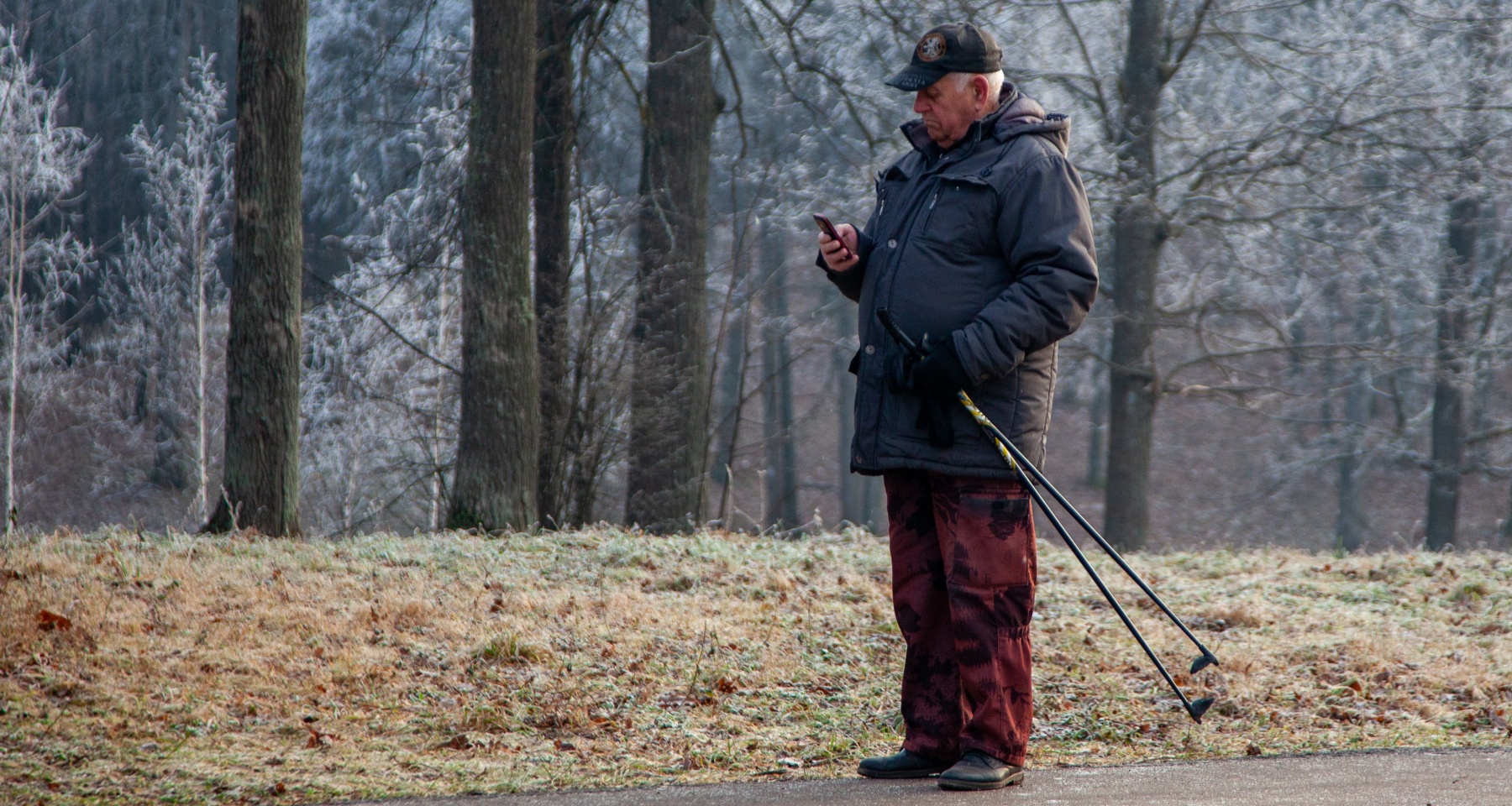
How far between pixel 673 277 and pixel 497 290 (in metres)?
2.48

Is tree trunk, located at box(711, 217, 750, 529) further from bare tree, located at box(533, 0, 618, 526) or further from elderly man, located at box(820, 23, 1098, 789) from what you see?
elderly man, located at box(820, 23, 1098, 789)

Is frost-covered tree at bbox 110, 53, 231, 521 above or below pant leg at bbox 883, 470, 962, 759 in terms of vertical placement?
above

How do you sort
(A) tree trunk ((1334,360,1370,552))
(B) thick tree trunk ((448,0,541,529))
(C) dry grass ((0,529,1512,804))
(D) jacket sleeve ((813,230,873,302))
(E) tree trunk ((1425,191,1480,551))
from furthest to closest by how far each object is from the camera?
1. (A) tree trunk ((1334,360,1370,552))
2. (E) tree trunk ((1425,191,1480,551))
3. (B) thick tree trunk ((448,0,541,529))
4. (C) dry grass ((0,529,1512,804))
5. (D) jacket sleeve ((813,230,873,302))

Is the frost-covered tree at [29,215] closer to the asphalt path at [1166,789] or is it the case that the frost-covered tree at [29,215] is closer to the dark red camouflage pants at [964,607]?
the asphalt path at [1166,789]

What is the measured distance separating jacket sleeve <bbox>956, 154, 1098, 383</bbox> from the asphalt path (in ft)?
3.91

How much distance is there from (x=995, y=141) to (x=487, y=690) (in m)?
2.65

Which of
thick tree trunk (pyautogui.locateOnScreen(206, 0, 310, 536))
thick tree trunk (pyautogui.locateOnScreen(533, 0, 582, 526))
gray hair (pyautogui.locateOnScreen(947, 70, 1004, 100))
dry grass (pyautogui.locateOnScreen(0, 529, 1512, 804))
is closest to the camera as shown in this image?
gray hair (pyautogui.locateOnScreen(947, 70, 1004, 100))

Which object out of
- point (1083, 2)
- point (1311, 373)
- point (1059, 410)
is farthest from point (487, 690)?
point (1059, 410)

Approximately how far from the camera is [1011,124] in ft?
12.2

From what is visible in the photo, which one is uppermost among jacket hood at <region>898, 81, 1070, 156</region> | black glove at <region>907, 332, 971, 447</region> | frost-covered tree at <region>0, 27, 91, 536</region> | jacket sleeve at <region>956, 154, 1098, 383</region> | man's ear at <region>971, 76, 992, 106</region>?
frost-covered tree at <region>0, 27, 91, 536</region>

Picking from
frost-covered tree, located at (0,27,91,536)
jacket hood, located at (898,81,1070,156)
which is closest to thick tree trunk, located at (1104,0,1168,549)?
jacket hood, located at (898,81,1070,156)

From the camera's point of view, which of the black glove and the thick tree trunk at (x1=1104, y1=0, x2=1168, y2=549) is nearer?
the black glove

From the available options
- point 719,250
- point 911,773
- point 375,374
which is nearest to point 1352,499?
point 719,250

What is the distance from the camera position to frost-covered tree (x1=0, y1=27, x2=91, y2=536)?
22141mm
